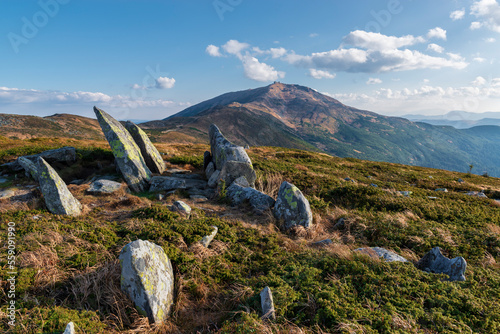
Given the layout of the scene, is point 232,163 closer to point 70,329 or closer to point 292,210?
point 292,210

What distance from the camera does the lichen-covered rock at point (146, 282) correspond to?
5.00 metres

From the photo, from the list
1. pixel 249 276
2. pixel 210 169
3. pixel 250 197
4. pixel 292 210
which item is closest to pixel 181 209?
pixel 250 197

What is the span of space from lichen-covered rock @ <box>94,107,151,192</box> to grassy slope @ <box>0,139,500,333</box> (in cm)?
309

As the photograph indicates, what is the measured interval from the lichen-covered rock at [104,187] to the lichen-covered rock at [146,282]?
28.0 ft

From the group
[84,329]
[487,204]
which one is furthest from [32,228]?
[487,204]

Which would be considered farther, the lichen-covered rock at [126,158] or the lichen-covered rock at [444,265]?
the lichen-covered rock at [126,158]

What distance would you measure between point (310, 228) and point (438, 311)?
18.7 feet

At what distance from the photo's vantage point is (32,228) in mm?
7172

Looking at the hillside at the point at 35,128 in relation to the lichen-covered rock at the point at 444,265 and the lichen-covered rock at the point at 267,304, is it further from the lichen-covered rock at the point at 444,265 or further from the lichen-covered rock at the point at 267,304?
the lichen-covered rock at the point at 444,265

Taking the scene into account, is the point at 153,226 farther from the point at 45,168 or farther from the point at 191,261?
the point at 45,168

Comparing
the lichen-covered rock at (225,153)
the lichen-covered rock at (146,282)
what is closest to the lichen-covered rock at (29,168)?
the lichen-covered rock at (225,153)
